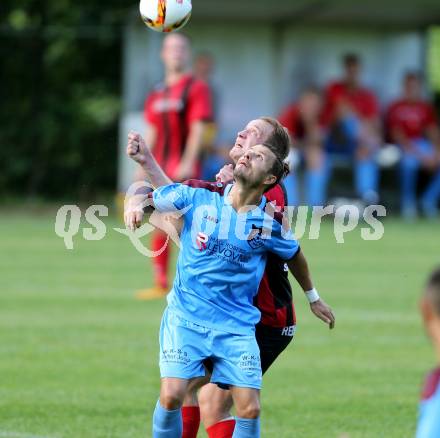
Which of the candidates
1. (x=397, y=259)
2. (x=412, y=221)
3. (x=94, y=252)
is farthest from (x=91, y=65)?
(x=397, y=259)

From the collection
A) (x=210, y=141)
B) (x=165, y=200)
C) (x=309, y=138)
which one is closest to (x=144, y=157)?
(x=165, y=200)

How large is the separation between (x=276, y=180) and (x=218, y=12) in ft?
49.6

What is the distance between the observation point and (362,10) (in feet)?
65.1

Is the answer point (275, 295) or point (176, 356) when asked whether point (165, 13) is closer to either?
point (275, 295)

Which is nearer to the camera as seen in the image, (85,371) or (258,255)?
(258,255)

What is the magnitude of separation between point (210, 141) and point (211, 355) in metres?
13.4

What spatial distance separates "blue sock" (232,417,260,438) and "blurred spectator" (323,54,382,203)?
14125mm

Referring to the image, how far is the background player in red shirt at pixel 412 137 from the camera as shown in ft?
62.9

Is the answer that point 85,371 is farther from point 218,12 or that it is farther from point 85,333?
point 218,12

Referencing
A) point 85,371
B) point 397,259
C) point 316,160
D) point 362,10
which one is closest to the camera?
point 85,371

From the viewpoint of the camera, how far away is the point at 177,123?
10859 millimetres

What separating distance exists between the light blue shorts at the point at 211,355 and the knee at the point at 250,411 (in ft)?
0.24

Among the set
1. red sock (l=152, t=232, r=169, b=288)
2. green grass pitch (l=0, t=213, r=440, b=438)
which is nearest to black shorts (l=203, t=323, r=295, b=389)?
green grass pitch (l=0, t=213, r=440, b=438)

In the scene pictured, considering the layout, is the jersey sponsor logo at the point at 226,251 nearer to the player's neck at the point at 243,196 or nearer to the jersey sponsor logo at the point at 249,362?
the player's neck at the point at 243,196
